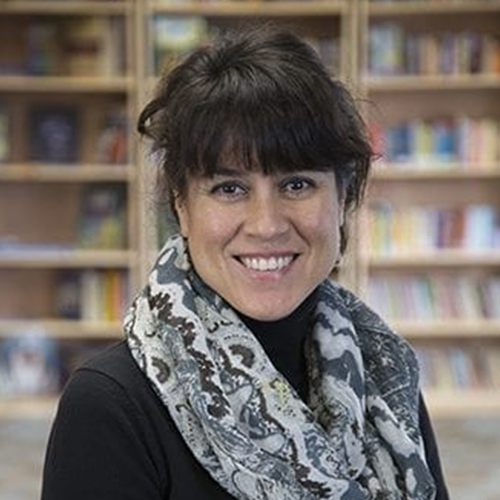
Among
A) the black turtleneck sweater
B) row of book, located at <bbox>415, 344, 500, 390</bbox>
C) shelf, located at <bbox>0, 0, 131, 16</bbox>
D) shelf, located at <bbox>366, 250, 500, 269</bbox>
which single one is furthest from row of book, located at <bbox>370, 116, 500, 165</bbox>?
the black turtleneck sweater

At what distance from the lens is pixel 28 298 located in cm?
466

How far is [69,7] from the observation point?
4316 millimetres

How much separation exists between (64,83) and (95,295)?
102 centimetres

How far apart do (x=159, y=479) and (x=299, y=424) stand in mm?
192

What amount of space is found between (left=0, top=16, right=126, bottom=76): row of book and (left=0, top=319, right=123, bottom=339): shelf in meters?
1.19

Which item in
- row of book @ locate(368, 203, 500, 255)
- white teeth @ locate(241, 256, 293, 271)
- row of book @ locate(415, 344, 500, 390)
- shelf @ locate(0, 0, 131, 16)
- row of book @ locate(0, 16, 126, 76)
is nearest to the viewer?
white teeth @ locate(241, 256, 293, 271)

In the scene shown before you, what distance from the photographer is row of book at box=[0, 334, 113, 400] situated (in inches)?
180

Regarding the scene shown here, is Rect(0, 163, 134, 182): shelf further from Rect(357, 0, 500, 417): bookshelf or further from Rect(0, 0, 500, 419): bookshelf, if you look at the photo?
Rect(357, 0, 500, 417): bookshelf

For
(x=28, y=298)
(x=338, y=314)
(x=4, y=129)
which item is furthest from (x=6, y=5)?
(x=338, y=314)

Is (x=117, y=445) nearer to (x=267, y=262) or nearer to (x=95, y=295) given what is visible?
(x=267, y=262)

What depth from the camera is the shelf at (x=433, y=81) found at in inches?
173

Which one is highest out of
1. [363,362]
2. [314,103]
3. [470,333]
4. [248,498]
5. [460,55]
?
[460,55]

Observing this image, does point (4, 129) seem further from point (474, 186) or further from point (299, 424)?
point (299, 424)

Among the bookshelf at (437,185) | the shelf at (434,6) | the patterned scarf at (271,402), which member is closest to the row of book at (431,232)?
the bookshelf at (437,185)
